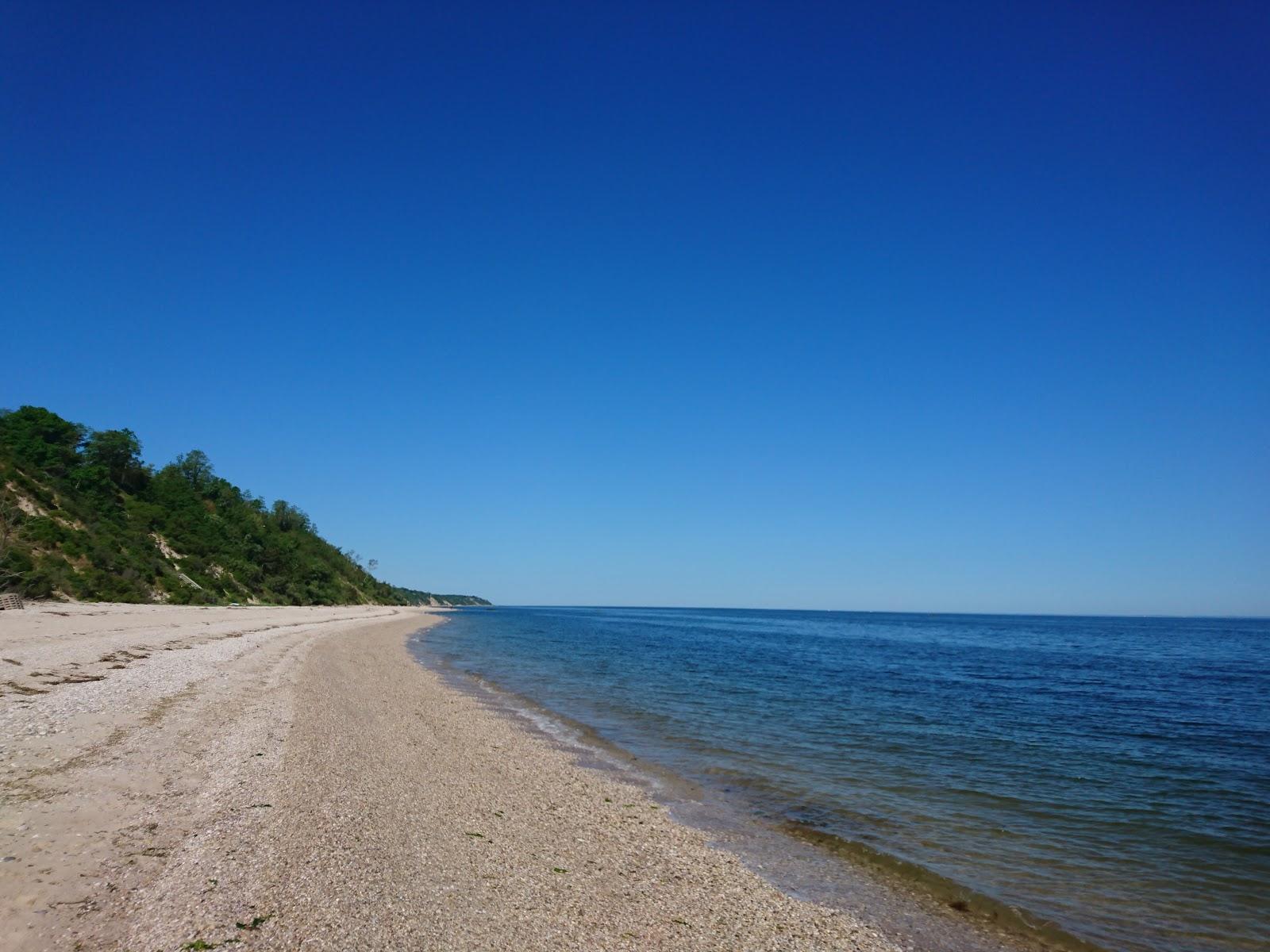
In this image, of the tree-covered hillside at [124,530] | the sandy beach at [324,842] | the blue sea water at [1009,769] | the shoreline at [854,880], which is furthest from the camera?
the tree-covered hillside at [124,530]

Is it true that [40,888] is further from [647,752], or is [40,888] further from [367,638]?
[367,638]

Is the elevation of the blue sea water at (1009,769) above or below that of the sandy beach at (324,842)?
below

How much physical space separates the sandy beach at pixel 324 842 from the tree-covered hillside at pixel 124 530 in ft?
102

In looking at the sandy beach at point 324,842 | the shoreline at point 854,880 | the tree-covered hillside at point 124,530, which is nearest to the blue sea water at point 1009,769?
the shoreline at point 854,880

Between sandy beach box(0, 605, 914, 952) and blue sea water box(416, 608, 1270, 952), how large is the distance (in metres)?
3.46

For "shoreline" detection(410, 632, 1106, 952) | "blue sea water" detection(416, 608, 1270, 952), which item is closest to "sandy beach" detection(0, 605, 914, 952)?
"shoreline" detection(410, 632, 1106, 952)

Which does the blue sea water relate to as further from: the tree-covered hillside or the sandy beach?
the tree-covered hillside

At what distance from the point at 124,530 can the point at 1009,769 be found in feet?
210

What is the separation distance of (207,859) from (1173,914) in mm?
12781

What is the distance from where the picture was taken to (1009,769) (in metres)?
16.5

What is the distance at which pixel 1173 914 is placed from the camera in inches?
356

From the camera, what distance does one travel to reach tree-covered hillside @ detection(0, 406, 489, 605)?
135 ft

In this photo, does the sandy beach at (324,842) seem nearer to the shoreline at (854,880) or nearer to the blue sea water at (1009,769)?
the shoreline at (854,880)

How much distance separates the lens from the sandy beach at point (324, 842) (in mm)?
6477
